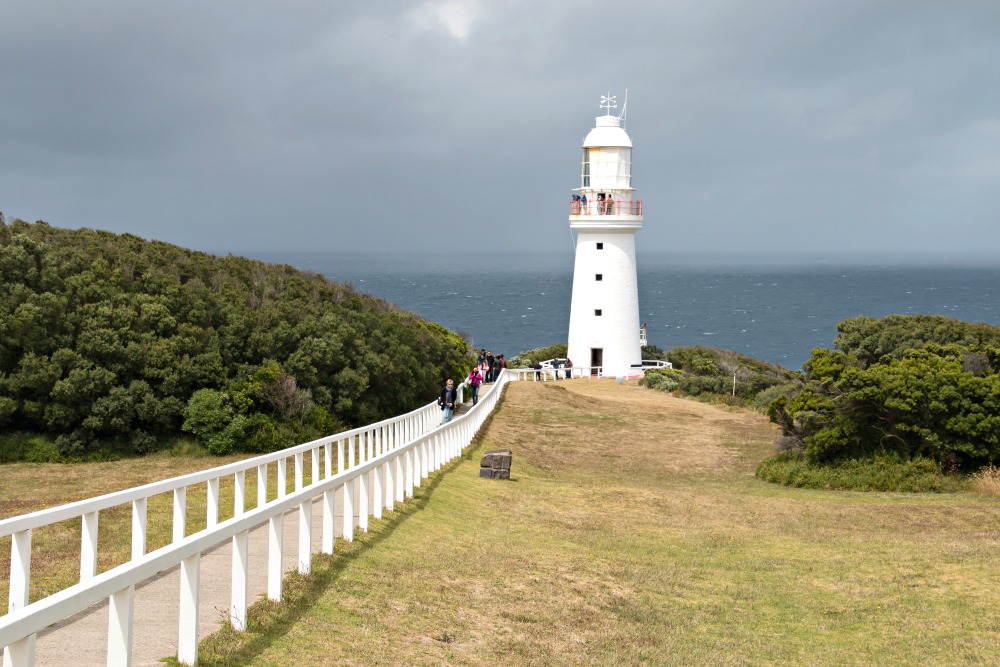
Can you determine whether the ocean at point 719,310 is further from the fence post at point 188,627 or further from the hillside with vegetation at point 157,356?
the fence post at point 188,627

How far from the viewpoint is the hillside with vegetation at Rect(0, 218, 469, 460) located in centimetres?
2300

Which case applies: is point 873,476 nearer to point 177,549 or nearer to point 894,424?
point 894,424

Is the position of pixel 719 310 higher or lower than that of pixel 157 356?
higher

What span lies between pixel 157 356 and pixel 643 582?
51.6 feet

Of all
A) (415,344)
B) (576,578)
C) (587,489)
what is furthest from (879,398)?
(415,344)

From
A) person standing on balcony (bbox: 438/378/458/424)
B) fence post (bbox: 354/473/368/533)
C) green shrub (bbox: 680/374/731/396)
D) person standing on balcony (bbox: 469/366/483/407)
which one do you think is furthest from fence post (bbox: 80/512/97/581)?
green shrub (bbox: 680/374/731/396)

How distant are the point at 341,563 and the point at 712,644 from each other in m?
3.38

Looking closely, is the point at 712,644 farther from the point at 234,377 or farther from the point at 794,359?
the point at 794,359

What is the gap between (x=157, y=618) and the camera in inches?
284

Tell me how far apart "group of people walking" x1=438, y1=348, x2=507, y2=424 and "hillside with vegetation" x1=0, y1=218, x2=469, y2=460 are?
2821 millimetres

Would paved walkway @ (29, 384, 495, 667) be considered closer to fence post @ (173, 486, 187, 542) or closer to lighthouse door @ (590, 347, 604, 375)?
fence post @ (173, 486, 187, 542)

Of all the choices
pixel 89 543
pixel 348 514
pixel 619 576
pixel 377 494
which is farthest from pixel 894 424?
pixel 89 543

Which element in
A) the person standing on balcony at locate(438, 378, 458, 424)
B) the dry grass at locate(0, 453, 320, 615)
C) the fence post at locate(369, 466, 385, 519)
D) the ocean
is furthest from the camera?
the ocean

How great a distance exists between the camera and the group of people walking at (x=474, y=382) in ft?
83.8
